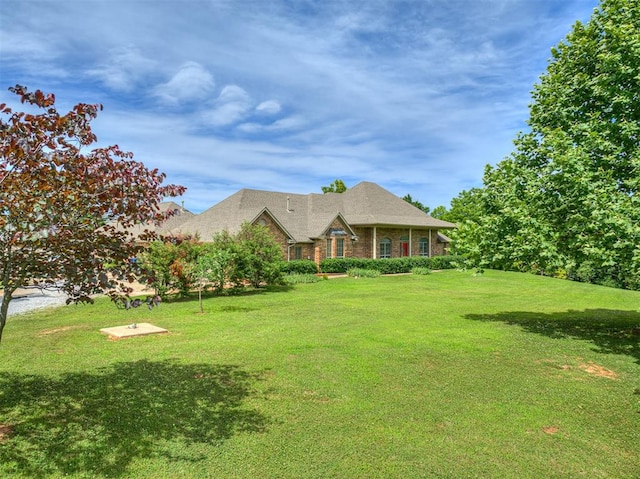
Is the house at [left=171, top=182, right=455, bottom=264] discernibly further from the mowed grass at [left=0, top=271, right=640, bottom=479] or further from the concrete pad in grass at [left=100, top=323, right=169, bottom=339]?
the mowed grass at [left=0, top=271, right=640, bottom=479]

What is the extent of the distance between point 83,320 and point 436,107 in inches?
792

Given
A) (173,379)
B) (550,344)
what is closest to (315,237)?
(550,344)

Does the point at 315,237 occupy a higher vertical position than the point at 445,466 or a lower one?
higher

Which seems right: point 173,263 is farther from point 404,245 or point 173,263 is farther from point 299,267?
point 404,245

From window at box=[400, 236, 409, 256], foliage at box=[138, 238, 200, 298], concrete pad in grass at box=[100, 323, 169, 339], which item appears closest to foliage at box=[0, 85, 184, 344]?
concrete pad in grass at box=[100, 323, 169, 339]

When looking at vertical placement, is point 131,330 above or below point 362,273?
below

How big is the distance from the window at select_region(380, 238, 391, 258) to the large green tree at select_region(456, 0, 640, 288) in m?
24.0

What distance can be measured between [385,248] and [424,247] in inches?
221

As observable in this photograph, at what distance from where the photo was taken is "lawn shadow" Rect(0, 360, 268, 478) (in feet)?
16.4

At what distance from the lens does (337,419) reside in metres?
6.07

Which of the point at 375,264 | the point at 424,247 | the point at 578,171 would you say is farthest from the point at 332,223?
the point at 578,171

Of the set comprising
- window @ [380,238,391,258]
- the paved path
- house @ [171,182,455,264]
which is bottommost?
the paved path

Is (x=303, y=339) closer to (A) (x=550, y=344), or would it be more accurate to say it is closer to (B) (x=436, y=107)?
(A) (x=550, y=344)

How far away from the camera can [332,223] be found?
34.9 m
